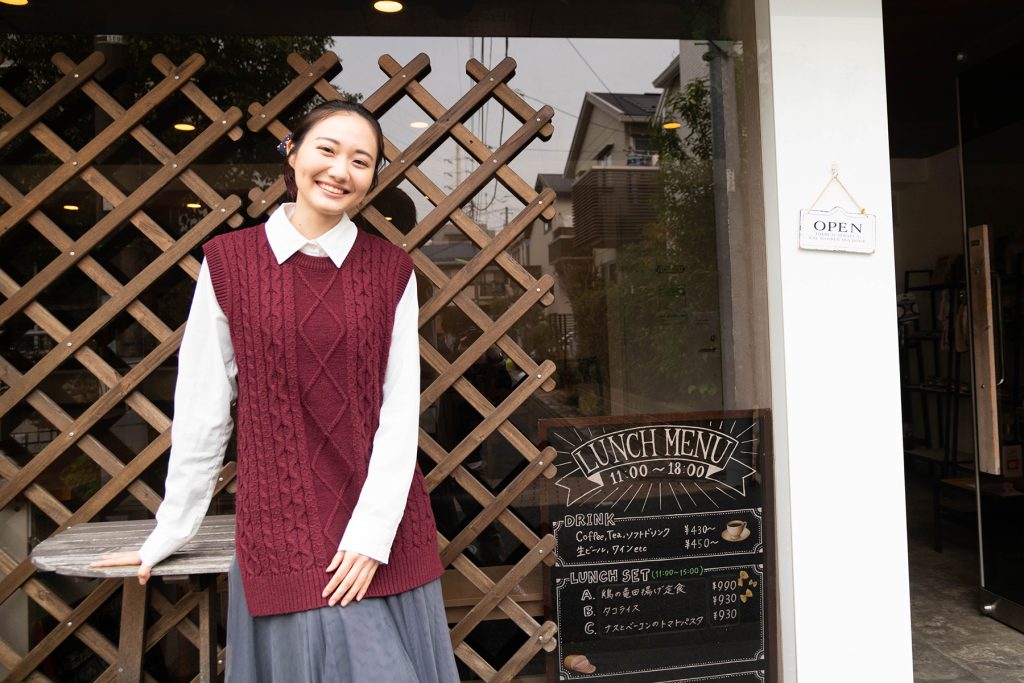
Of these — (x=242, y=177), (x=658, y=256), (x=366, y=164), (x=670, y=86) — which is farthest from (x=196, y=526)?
(x=670, y=86)

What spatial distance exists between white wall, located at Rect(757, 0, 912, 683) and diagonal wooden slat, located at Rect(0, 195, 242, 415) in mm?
1496

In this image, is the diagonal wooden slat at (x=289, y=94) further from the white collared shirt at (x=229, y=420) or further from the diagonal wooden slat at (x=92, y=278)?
the white collared shirt at (x=229, y=420)

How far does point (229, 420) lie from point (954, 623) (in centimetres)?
298

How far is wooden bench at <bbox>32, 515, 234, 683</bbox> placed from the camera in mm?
1360

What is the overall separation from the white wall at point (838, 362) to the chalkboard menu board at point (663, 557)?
0.59 ft

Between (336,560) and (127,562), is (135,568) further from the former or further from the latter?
(336,560)

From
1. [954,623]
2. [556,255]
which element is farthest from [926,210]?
[556,255]

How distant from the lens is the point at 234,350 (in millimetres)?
1263

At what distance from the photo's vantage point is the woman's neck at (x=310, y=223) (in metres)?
1.29

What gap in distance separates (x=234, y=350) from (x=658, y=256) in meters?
1.61

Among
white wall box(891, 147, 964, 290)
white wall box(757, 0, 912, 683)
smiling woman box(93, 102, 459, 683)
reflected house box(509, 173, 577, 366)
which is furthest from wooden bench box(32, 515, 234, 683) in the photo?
white wall box(891, 147, 964, 290)

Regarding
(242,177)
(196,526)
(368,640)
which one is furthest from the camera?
(242,177)

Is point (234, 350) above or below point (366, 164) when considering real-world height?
below

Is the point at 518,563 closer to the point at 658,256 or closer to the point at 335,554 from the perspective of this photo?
the point at 335,554
